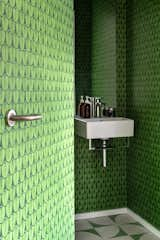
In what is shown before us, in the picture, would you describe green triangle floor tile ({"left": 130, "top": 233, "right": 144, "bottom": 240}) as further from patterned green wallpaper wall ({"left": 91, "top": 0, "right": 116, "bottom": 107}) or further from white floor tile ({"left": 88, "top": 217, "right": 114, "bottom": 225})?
patterned green wallpaper wall ({"left": 91, "top": 0, "right": 116, "bottom": 107})

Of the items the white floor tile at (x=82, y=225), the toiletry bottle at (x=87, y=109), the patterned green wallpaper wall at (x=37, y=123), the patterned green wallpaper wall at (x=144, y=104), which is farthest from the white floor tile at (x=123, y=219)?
the patterned green wallpaper wall at (x=37, y=123)

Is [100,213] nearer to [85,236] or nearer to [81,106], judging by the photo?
[85,236]

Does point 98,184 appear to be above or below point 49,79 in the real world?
below

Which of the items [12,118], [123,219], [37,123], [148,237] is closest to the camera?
[12,118]

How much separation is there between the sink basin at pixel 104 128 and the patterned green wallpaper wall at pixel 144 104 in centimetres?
14

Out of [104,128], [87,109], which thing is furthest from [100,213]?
[87,109]

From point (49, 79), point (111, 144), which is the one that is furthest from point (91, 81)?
point (49, 79)

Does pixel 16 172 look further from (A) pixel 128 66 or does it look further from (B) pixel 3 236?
(A) pixel 128 66

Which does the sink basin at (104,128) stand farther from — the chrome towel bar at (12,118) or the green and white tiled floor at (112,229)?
the chrome towel bar at (12,118)

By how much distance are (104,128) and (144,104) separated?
0.43 meters

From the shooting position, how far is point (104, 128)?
2.97 meters

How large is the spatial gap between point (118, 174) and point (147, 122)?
705mm

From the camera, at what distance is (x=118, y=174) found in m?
3.40

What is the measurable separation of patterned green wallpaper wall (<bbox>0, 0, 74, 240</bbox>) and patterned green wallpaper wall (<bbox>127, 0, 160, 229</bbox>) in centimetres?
106
